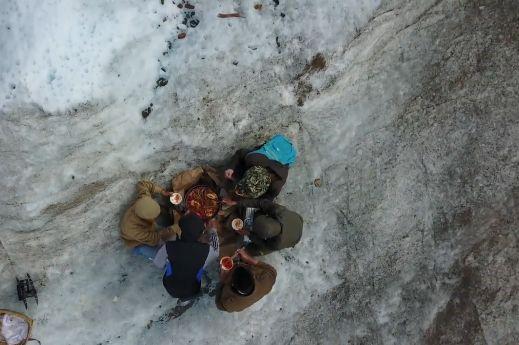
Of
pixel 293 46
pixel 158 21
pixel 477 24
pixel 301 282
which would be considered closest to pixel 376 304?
pixel 301 282

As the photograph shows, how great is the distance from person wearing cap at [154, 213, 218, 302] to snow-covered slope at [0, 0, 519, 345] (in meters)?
0.88

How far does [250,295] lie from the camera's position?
6066mm

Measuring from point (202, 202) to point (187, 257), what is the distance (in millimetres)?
945

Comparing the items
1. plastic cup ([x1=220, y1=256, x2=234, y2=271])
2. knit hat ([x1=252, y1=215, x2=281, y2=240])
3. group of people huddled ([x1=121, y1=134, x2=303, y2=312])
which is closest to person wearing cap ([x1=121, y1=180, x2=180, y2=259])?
group of people huddled ([x1=121, y1=134, x2=303, y2=312])

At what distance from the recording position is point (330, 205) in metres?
7.25

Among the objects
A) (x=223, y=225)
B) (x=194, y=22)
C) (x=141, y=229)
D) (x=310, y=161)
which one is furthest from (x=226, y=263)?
(x=194, y=22)

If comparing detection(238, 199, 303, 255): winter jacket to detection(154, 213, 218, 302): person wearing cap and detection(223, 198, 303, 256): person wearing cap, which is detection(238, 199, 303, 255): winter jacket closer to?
detection(223, 198, 303, 256): person wearing cap

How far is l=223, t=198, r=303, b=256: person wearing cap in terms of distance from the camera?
19.7 feet

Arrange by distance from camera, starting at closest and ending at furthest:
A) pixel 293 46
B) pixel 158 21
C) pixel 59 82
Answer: pixel 59 82
pixel 158 21
pixel 293 46

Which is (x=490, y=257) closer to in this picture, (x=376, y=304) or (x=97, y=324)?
(x=376, y=304)

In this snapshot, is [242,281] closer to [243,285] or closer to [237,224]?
[243,285]

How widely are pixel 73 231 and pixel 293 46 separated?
3894mm

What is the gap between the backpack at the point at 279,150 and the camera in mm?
6473

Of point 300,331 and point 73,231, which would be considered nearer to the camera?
point 73,231
